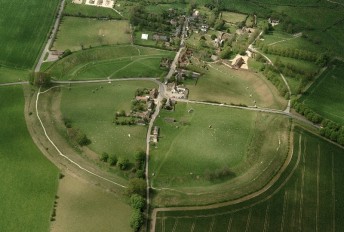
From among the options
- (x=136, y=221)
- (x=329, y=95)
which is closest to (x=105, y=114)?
(x=136, y=221)

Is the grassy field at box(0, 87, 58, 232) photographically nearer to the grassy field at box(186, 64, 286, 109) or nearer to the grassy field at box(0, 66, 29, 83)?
the grassy field at box(0, 66, 29, 83)

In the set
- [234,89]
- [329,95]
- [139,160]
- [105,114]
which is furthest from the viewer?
[234,89]

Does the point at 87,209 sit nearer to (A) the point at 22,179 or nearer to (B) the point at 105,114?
(A) the point at 22,179

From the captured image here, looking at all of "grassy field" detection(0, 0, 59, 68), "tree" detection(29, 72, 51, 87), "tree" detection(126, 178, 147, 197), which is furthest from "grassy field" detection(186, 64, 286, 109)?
"grassy field" detection(0, 0, 59, 68)

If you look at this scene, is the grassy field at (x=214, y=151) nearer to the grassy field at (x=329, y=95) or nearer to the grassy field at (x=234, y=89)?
the grassy field at (x=234, y=89)

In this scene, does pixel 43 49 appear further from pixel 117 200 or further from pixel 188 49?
pixel 117 200
